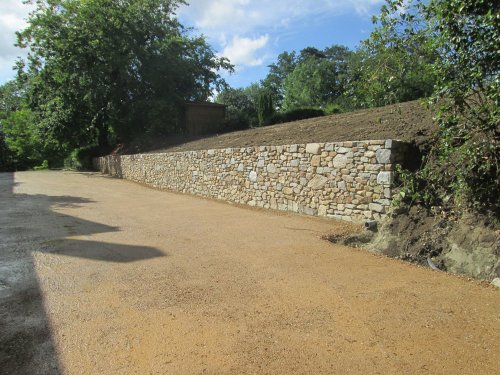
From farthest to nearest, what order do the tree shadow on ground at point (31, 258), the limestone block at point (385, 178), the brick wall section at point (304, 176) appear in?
the brick wall section at point (304, 176), the limestone block at point (385, 178), the tree shadow on ground at point (31, 258)

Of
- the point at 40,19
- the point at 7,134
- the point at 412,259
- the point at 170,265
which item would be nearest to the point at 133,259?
the point at 170,265

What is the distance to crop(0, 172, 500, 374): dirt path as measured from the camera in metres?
3.37

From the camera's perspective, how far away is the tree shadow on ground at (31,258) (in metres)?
3.49

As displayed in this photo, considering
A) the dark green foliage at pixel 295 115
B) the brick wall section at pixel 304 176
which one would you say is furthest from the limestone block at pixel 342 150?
the dark green foliage at pixel 295 115

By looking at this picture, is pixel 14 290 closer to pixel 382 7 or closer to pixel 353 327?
pixel 353 327

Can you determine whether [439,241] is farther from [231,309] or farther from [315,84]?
[315,84]

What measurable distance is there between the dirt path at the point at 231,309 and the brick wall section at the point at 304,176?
1632 mm

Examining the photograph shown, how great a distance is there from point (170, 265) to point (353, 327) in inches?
124

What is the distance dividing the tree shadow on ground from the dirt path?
0.07ft

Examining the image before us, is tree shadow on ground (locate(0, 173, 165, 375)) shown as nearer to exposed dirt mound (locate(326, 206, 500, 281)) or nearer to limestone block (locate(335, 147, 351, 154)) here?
exposed dirt mound (locate(326, 206, 500, 281))

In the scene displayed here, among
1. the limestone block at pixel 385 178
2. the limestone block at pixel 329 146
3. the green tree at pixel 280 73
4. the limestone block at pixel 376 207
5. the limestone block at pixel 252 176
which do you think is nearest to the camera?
the limestone block at pixel 385 178

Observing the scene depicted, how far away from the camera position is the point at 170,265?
6.07 meters

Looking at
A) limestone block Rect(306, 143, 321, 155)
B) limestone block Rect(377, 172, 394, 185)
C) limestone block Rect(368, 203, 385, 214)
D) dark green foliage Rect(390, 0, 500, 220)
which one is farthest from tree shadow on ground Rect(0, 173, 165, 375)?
dark green foliage Rect(390, 0, 500, 220)

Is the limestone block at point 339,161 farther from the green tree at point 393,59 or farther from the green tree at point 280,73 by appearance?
the green tree at point 280,73
